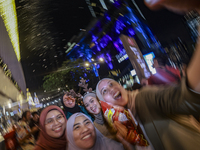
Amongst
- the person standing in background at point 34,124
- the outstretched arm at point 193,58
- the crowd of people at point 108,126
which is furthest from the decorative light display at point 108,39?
the person standing in background at point 34,124

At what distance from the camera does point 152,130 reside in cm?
64

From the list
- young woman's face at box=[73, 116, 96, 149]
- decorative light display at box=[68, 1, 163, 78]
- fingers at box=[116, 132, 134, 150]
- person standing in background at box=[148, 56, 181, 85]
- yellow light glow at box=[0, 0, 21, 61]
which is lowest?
fingers at box=[116, 132, 134, 150]

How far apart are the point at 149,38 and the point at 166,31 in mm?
94

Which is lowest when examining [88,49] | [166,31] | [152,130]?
[152,130]

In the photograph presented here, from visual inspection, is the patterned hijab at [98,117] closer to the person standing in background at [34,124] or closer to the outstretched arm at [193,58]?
the person standing in background at [34,124]

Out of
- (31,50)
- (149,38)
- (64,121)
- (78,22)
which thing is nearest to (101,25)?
(78,22)

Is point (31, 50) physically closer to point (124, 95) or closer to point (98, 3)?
point (98, 3)

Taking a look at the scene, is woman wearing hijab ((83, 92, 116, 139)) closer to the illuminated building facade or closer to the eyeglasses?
the eyeglasses

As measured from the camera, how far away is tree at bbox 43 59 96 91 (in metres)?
0.63

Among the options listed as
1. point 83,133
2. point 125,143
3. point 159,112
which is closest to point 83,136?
point 83,133

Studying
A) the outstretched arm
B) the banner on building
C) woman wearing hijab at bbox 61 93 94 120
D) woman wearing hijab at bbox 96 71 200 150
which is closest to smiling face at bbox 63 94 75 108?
woman wearing hijab at bbox 61 93 94 120

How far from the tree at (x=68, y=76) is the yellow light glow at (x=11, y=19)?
0.22 m

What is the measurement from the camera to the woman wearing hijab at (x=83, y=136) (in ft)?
1.98

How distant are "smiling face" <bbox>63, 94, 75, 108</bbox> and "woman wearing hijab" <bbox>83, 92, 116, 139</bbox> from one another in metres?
0.07
